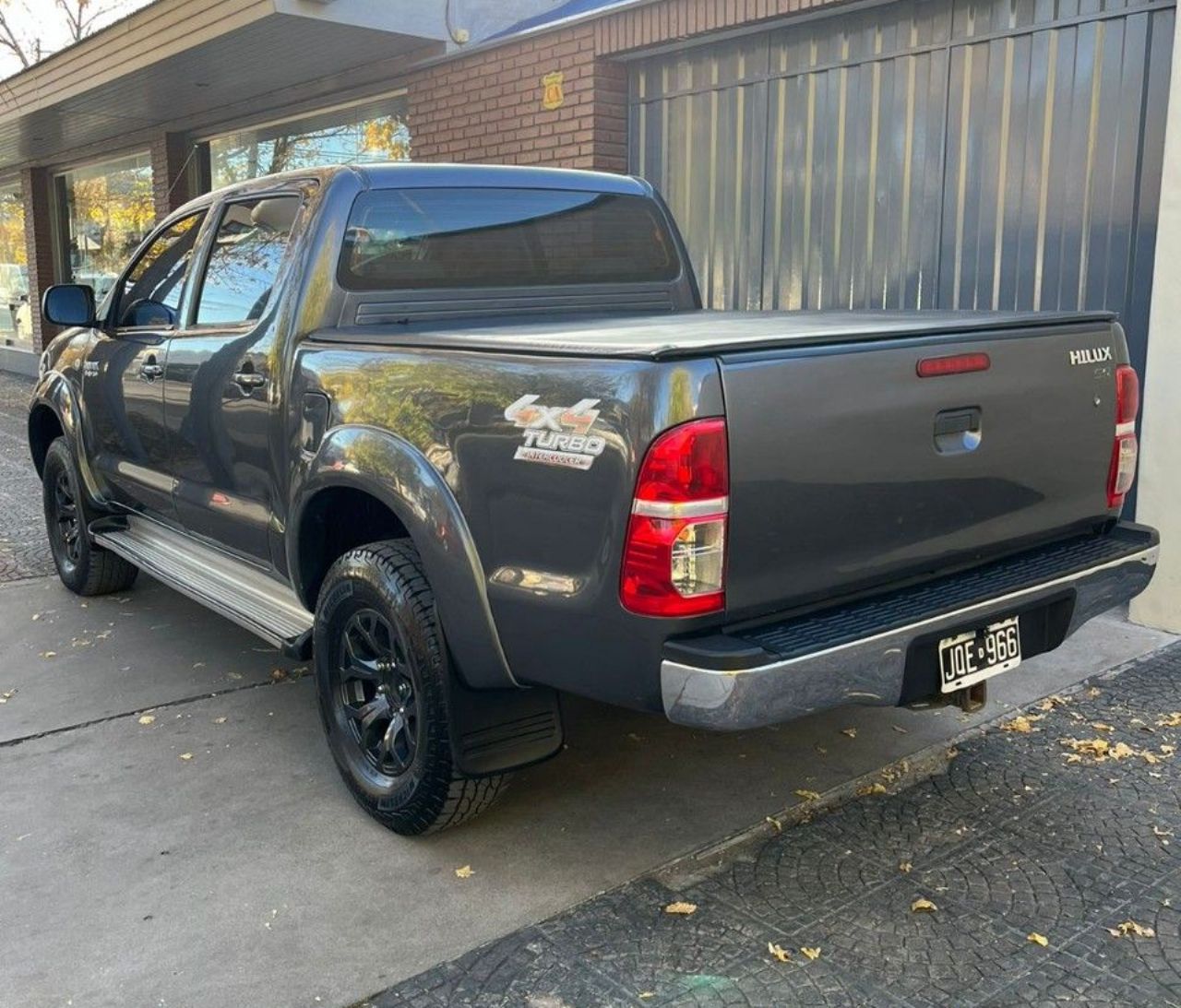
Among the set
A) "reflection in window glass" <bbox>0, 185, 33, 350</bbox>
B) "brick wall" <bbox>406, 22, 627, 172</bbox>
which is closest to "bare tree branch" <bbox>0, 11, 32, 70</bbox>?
"reflection in window glass" <bbox>0, 185, 33, 350</bbox>

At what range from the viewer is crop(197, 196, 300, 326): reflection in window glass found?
4172 mm

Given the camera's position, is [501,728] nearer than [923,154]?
Yes

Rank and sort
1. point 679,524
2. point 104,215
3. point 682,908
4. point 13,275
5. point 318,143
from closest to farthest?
point 679,524 → point 682,908 → point 318,143 → point 104,215 → point 13,275

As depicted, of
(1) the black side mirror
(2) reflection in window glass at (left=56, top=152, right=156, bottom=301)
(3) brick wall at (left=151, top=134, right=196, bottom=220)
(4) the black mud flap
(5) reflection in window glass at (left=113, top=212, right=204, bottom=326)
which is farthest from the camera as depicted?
(2) reflection in window glass at (left=56, top=152, right=156, bottom=301)

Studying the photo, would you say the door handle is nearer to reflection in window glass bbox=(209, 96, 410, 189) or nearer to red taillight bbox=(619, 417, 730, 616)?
red taillight bbox=(619, 417, 730, 616)

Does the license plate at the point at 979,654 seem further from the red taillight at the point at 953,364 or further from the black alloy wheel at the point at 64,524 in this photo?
the black alloy wheel at the point at 64,524

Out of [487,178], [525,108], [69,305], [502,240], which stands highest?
[525,108]

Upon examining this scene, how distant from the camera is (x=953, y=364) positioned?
9.92 ft

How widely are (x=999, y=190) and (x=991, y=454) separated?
346 cm

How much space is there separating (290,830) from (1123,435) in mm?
2804

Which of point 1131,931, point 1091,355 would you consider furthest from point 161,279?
point 1131,931

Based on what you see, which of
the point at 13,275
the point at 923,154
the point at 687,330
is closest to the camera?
the point at 687,330

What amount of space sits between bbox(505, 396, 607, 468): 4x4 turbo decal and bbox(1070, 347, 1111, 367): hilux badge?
1528mm

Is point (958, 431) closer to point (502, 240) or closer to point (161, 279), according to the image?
point (502, 240)
